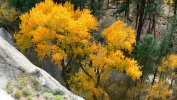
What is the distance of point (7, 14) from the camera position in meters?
37.4

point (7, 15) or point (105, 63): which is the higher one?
point (7, 15)

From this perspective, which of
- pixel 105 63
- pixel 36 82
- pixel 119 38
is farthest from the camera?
pixel 105 63

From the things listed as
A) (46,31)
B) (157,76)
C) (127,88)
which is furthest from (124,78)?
(46,31)

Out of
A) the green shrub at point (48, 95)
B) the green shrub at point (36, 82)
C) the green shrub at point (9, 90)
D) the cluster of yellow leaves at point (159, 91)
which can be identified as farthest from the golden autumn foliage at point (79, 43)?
the green shrub at point (9, 90)

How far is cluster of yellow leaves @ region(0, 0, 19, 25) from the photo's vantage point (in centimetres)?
3709

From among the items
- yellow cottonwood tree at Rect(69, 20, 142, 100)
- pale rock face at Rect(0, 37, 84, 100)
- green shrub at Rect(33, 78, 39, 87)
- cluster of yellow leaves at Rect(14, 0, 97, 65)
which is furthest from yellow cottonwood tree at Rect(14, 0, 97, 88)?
green shrub at Rect(33, 78, 39, 87)

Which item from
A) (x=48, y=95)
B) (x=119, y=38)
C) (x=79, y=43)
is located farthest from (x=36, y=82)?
(x=119, y=38)

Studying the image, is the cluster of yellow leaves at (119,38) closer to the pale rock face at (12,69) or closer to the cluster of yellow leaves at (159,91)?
the cluster of yellow leaves at (159,91)

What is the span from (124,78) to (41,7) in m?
11.7

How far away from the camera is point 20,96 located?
1630 cm

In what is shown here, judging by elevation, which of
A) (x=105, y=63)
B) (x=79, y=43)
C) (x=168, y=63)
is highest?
(x=79, y=43)

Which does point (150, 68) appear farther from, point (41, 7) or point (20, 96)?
point (20, 96)

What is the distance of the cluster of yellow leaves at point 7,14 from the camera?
3709cm

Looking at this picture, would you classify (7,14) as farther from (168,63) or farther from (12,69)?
(168,63)
